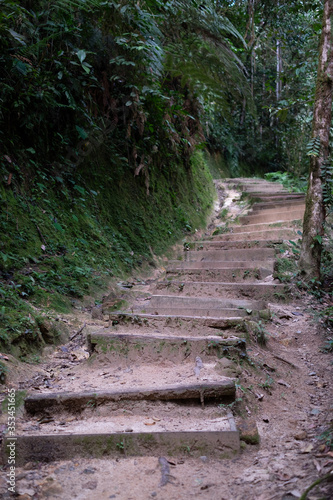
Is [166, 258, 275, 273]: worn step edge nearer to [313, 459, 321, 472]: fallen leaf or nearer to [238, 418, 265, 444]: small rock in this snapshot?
[238, 418, 265, 444]: small rock

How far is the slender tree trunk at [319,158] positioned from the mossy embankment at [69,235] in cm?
225

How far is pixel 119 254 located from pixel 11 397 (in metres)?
2.87

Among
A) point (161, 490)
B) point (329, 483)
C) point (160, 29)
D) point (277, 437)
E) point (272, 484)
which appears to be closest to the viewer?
point (329, 483)

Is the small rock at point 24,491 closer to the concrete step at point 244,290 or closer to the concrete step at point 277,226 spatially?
the concrete step at point 244,290

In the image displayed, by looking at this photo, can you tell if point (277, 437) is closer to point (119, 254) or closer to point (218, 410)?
point (218, 410)

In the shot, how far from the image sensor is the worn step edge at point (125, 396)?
2207 mm

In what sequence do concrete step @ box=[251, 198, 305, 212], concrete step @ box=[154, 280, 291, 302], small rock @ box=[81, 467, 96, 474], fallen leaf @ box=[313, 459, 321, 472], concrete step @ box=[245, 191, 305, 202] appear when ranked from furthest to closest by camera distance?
concrete step @ box=[245, 191, 305, 202] < concrete step @ box=[251, 198, 305, 212] < concrete step @ box=[154, 280, 291, 302] < small rock @ box=[81, 467, 96, 474] < fallen leaf @ box=[313, 459, 321, 472]

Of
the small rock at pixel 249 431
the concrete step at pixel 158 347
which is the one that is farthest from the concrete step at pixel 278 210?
the small rock at pixel 249 431

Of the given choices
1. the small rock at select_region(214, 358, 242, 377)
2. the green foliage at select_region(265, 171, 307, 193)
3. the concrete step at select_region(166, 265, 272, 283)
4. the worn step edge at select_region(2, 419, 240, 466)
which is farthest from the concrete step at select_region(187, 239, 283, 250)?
the green foliage at select_region(265, 171, 307, 193)

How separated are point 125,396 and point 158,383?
251mm

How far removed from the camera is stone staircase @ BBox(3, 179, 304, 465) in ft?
6.29

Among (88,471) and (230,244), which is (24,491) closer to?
(88,471)

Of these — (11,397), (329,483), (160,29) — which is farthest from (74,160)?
(329,483)

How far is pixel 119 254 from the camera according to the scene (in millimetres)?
4902
